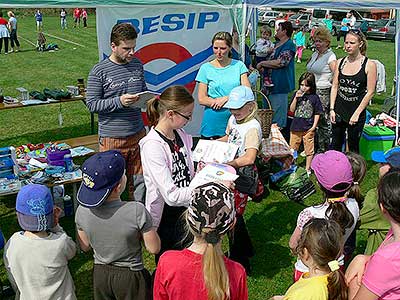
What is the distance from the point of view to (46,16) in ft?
115

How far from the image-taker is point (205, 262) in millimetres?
1937

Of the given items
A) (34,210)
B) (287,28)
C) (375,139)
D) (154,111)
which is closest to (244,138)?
(154,111)

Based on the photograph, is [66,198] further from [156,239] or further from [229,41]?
[156,239]

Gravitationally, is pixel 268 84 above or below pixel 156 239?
below

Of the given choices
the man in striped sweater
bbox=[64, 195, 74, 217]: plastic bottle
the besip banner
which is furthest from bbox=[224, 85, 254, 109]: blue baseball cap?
the besip banner

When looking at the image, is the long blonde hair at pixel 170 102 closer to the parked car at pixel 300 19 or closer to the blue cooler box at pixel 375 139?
the blue cooler box at pixel 375 139

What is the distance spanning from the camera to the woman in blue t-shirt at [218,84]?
466 cm

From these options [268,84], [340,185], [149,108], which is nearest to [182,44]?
[268,84]

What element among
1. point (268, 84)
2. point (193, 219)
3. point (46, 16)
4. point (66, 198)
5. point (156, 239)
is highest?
point (193, 219)

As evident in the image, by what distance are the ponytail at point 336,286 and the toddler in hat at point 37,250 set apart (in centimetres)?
147

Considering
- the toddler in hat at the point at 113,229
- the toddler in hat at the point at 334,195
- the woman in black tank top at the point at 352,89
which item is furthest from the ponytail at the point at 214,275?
the woman in black tank top at the point at 352,89

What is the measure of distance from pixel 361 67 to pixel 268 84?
192cm

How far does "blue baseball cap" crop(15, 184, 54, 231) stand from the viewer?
256 centimetres

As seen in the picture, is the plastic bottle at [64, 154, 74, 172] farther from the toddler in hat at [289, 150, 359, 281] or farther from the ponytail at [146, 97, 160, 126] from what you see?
the toddler in hat at [289, 150, 359, 281]
